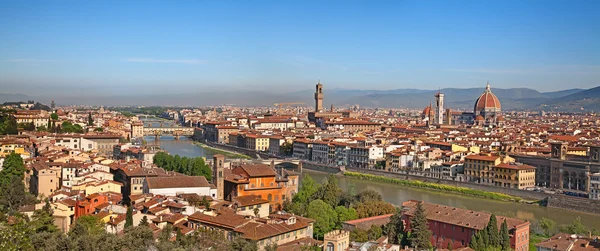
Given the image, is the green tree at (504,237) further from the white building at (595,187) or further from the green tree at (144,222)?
the white building at (595,187)

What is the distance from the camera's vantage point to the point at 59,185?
13391 mm

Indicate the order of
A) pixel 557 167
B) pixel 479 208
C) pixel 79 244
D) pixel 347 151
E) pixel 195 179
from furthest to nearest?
pixel 347 151, pixel 557 167, pixel 479 208, pixel 195 179, pixel 79 244

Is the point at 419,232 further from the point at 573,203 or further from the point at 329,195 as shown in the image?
the point at 573,203

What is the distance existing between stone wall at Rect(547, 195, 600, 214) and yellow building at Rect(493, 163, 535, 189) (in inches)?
74.0

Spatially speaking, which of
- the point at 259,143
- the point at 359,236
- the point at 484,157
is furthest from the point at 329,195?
the point at 259,143

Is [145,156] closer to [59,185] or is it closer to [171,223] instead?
[59,185]

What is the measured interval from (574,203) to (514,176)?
2601mm

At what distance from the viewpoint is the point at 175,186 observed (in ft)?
38.6

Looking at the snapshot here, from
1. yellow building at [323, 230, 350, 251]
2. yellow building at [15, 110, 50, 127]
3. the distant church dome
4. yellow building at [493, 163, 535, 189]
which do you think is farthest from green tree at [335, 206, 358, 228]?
the distant church dome

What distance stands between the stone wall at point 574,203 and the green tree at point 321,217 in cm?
747

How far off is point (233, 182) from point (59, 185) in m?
3.72

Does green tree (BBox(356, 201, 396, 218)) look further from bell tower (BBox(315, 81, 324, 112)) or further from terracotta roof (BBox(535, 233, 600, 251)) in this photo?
bell tower (BBox(315, 81, 324, 112))

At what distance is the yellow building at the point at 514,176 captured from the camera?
17.9m

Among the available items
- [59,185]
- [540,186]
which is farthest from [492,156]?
[59,185]
